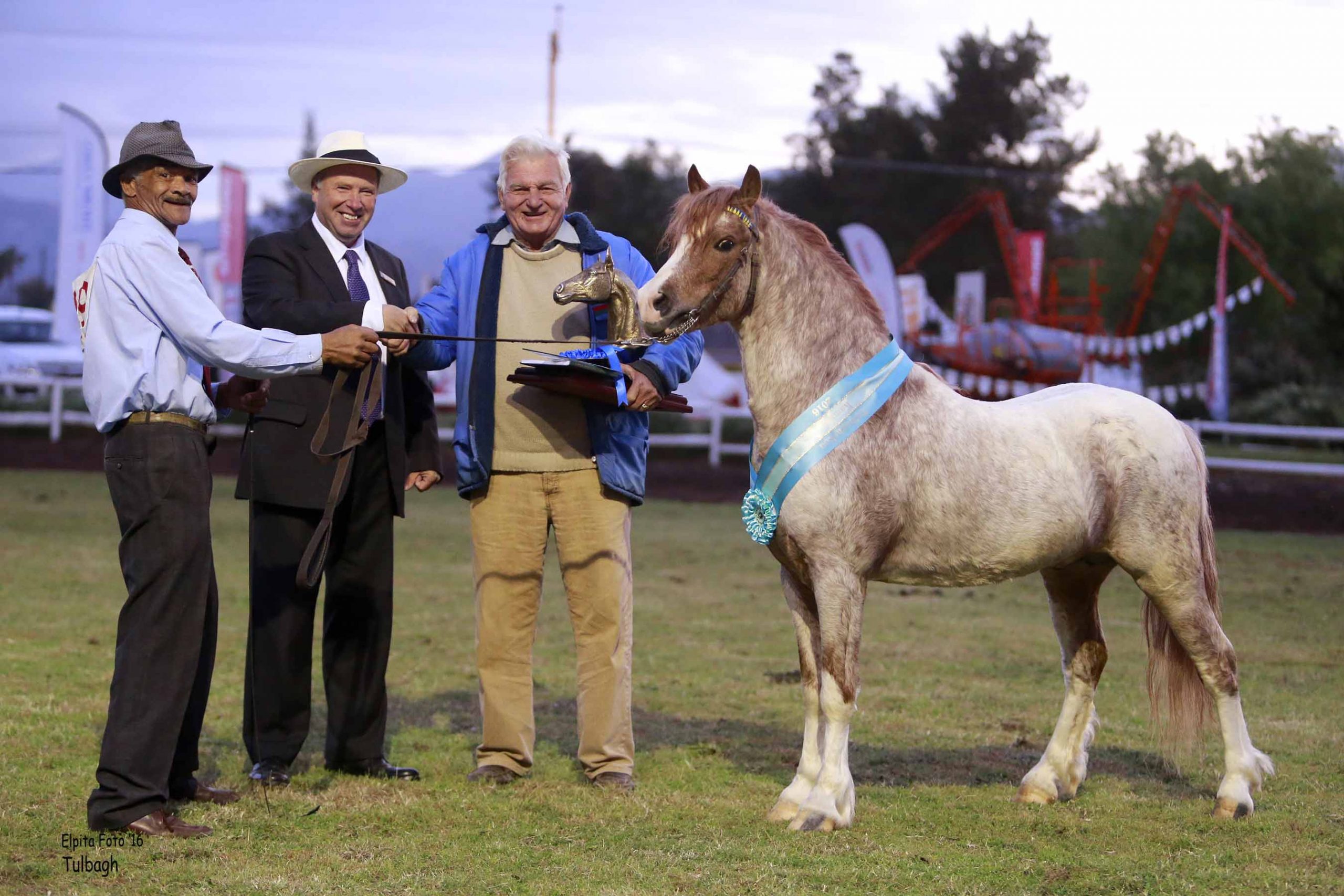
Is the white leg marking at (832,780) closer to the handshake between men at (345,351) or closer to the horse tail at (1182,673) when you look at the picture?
the horse tail at (1182,673)

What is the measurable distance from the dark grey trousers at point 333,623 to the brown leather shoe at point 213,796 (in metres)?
0.33

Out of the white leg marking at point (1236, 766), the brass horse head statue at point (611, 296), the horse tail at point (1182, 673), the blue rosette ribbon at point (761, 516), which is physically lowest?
the white leg marking at point (1236, 766)

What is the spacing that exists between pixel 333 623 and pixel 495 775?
3.04 feet

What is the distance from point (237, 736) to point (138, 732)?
183 cm

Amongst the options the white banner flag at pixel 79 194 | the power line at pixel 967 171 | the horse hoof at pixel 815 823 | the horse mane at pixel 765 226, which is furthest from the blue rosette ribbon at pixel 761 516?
the power line at pixel 967 171

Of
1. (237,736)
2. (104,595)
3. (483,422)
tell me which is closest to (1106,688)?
(483,422)

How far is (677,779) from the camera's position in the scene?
5.28 m

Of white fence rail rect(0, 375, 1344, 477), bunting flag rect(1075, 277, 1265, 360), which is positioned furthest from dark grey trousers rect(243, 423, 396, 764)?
bunting flag rect(1075, 277, 1265, 360)

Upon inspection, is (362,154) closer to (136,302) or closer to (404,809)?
(136,302)

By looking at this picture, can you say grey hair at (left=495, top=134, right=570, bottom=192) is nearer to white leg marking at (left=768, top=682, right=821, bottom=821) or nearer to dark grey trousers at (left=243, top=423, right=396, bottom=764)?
dark grey trousers at (left=243, top=423, right=396, bottom=764)

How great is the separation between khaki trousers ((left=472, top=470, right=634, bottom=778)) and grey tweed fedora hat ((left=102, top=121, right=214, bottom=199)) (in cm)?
168

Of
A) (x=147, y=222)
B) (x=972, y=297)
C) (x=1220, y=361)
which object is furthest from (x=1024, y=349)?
(x=147, y=222)

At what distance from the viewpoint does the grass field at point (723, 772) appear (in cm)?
404

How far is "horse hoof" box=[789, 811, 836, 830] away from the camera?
446 cm
